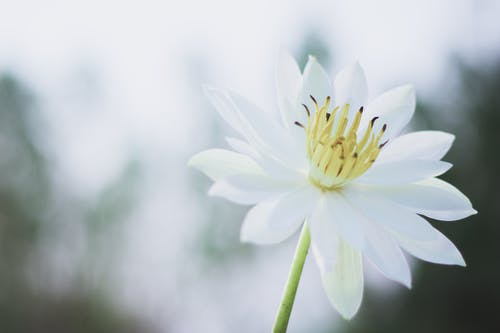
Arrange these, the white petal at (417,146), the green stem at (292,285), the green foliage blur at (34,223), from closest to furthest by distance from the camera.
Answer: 1. the green stem at (292,285)
2. the white petal at (417,146)
3. the green foliage blur at (34,223)

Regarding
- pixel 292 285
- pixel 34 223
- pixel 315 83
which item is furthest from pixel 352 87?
pixel 34 223

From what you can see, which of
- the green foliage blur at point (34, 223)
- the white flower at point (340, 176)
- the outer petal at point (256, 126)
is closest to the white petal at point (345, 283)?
the white flower at point (340, 176)

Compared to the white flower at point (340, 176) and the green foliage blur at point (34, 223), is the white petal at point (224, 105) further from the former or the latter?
the green foliage blur at point (34, 223)

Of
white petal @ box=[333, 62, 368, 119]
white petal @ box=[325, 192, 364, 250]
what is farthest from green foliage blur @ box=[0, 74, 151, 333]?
white petal @ box=[325, 192, 364, 250]

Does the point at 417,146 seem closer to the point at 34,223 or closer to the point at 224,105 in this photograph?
the point at 224,105

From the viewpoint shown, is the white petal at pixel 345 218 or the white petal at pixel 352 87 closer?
the white petal at pixel 345 218

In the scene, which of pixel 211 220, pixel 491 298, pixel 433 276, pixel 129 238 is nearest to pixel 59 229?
pixel 129 238

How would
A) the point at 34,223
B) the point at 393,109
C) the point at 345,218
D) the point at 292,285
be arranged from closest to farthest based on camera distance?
1. the point at 292,285
2. the point at 345,218
3. the point at 393,109
4. the point at 34,223
